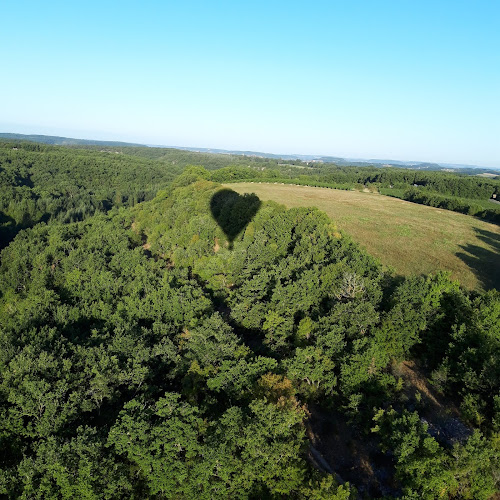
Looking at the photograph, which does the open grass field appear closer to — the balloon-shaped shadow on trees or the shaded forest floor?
the balloon-shaped shadow on trees

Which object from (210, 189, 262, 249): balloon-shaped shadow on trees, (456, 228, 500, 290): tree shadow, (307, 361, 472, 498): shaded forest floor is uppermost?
(210, 189, 262, 249): balloon-shaped shadow on trees

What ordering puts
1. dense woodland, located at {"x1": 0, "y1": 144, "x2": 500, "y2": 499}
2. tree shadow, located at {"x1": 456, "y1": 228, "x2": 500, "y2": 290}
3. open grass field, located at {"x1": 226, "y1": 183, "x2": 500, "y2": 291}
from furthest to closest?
1. open grass field, located at {"x1": 226, "y1": 183, "x2": 500, "y2": 291}
2. tree shadow, located at {"x1": 456, "y1": 228, "x2": 500, "y2": 290}
3. dense woodland, located at {"x1": 0, "y1": 144, "x2": 500, "y2": 499}

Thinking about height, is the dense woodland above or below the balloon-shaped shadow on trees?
below

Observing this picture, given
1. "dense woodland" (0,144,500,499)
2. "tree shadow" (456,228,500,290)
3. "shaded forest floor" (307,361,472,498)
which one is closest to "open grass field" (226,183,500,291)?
"tree shadow" (456,228,500,290)

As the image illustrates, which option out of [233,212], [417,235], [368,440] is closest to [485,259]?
[417,235]

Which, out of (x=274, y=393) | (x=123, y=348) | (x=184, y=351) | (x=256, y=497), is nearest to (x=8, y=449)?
(x=123, y=348)

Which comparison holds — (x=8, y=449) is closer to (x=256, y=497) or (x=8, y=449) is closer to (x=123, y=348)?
(x=123, y=348)

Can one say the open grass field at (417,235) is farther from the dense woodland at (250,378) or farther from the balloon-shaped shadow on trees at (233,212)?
the balloon-shaped shadow on trees at (233,212)

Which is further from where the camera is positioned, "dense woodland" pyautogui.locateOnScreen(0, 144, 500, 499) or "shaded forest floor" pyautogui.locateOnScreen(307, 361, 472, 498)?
"shaded forest floor" pyautogui.locateOnScreen(307, 361, 472, 498)
